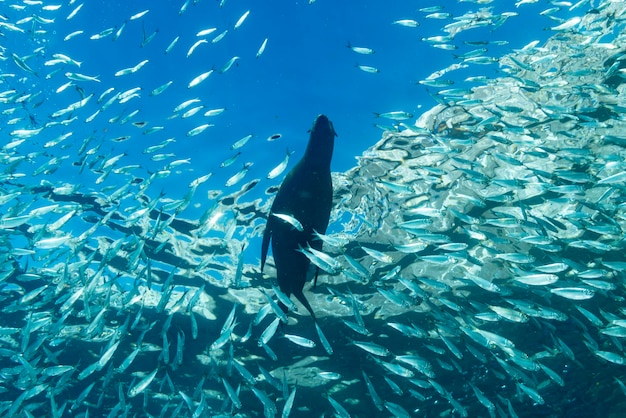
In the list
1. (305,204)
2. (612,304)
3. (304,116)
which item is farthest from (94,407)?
(612,304)

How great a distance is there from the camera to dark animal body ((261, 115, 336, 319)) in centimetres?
486

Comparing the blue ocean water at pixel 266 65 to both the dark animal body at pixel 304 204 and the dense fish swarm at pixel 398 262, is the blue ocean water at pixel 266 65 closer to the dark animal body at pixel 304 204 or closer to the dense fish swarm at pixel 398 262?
the dense fish swarm at pixel 398 262

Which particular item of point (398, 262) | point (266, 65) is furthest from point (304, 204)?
point (398, 262)

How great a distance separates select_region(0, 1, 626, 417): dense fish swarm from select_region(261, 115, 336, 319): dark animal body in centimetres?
52

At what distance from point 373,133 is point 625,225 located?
22.1 ft

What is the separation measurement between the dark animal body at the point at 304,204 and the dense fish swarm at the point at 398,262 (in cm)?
52

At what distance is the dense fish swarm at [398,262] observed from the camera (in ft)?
25.0

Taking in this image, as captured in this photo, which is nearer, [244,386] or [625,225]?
[625,225]

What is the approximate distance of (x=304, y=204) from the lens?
520 centimetres

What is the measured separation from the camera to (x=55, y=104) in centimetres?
1030

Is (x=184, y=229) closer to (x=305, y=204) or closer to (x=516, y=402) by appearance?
(x=305, y=204)

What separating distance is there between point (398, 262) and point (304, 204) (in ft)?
20.5

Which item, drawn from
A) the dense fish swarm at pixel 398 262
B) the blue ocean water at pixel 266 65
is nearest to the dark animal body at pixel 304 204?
the dense fish swarm at pixel 398 262

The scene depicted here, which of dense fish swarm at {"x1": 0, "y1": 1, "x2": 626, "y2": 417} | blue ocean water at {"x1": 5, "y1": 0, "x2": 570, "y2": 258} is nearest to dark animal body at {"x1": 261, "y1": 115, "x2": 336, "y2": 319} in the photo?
dense fish swarm at {"x1": 0, "y1": 1, "x2": 626, "y2": 417}
